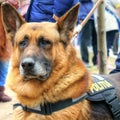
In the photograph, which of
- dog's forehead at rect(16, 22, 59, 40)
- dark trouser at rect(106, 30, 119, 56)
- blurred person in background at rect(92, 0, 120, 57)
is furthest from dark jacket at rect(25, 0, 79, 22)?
dark trouser at rect(106, 30, 119, 56)

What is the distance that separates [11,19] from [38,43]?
1.45 ft

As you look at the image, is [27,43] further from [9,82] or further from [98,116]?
[98,116]

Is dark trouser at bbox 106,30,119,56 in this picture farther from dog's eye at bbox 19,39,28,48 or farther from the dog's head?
dog's eye at bbox 19,39,28,48

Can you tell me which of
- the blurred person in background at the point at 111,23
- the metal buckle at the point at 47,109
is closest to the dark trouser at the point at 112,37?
the blurred person in background at the point at 111,23

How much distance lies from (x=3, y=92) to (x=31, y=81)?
308 cm

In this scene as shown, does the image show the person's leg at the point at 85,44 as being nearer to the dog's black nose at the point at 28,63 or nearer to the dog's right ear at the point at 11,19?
the dog's right ear at the point at 11,19

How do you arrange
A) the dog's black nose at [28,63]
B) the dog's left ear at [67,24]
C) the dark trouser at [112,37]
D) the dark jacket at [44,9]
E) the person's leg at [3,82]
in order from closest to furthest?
the dog's black nose at [28,63] → the dog's left ear at [67,24] → the dark jacket at [44,9] → the person's leg at [3,82] → the dark trouser at [112,37]

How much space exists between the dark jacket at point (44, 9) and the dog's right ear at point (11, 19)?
60.6 inches

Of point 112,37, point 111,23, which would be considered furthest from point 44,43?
point 112,37

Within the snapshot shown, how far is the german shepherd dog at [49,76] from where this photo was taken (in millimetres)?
3457

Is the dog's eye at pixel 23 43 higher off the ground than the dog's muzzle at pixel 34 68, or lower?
higher

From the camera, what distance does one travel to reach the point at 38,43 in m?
3.52

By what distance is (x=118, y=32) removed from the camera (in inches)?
372

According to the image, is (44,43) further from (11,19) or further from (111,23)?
(111,23)
